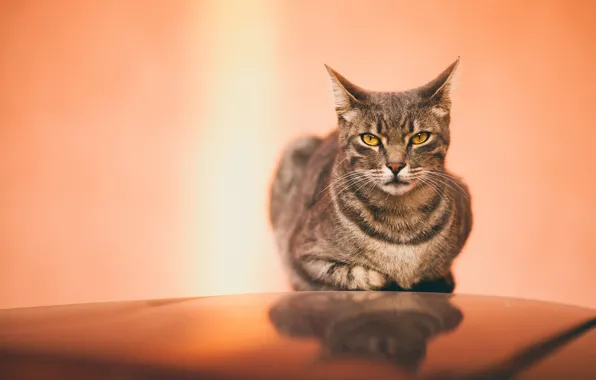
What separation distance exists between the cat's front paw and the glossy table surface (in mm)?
386

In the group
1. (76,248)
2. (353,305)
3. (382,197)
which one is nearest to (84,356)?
(353,305)

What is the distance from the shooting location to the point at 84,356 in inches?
15.7

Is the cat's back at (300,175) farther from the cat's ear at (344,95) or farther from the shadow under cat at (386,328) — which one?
the shadow under cat at (386,328)

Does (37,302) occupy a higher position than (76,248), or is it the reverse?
(76,248)

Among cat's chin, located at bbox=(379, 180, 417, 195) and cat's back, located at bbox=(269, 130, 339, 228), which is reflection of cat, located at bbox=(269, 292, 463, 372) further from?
cat's back, located at bbox=(269, 130, 339, 228)

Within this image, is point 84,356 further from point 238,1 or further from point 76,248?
point 238,1

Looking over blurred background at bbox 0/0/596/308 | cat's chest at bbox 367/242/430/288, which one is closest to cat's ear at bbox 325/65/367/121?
blurred background at bbox 0/0/596/308

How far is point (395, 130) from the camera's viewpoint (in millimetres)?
1046

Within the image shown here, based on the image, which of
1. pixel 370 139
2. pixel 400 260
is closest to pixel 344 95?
pixel 370 139

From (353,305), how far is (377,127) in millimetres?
534

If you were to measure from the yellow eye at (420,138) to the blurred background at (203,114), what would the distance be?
6.1 inches

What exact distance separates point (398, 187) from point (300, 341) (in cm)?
63

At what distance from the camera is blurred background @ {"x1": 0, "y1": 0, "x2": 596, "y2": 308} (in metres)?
1.16

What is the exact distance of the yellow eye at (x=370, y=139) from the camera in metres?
1.05
